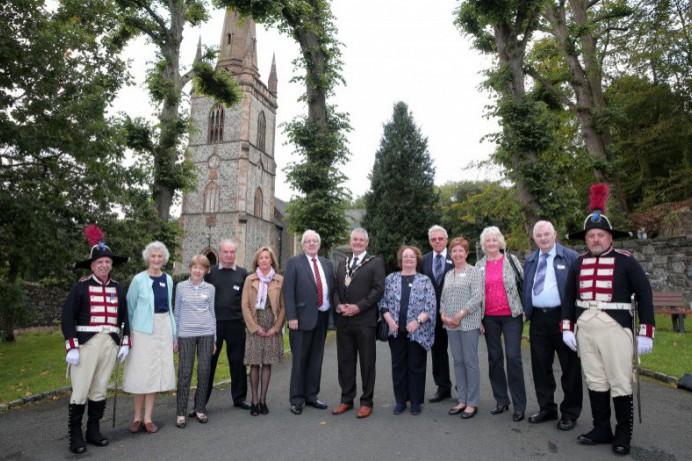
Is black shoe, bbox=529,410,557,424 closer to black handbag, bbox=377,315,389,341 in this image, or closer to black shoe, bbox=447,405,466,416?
black shoe, bbox=447,405,466,416

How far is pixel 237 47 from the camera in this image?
50.7 metres

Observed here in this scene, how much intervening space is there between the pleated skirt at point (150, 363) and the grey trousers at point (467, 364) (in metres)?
3.23

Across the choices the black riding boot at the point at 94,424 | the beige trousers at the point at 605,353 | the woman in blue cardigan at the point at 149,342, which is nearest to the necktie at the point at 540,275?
the beige trousers at the point at 605,353

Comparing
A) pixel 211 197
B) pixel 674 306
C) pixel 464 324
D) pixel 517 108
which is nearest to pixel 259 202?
pixel 211 197

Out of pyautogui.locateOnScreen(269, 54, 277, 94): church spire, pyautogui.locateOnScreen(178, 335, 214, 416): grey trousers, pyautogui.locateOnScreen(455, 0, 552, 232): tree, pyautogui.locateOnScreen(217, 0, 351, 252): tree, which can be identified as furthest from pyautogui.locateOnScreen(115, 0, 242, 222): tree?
pyautogui.locateOnScreen(269, 54, 277, 94): church spire

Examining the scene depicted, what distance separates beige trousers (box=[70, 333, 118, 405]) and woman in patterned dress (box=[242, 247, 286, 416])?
5.00 ft

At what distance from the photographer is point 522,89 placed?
44.4 ft

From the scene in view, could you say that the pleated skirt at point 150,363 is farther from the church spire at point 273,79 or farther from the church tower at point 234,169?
the church spire at point 273,79

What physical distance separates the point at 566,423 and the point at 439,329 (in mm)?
1862

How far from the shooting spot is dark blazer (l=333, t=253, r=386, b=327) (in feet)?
18.8

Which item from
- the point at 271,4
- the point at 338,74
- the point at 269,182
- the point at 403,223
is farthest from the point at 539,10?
the point at 269,182

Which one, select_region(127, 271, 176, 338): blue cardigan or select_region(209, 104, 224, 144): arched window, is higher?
select_region(209, 104, 224, 144): arched window

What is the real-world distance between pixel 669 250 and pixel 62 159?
50.3 feet

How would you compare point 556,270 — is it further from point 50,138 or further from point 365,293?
point 50,138
